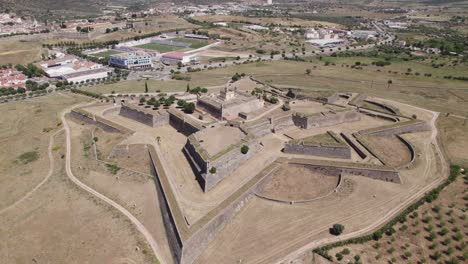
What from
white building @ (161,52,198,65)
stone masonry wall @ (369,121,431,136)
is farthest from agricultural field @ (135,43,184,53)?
stone masonry wall @ (369,121,431,136)

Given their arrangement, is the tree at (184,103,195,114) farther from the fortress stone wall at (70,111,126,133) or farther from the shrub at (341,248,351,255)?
the shrub at (341,248,351,255)

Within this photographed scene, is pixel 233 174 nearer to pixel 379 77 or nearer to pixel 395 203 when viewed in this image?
pixel 395 203

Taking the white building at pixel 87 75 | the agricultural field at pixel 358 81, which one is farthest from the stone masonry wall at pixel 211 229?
the white building at pixel 87 75

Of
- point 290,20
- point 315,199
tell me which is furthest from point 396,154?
point 290,20

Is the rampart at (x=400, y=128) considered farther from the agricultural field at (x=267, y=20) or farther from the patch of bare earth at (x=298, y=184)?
the agricultural field at (x=267, y=20)

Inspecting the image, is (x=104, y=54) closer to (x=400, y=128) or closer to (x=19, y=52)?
(x=19, y=52)
